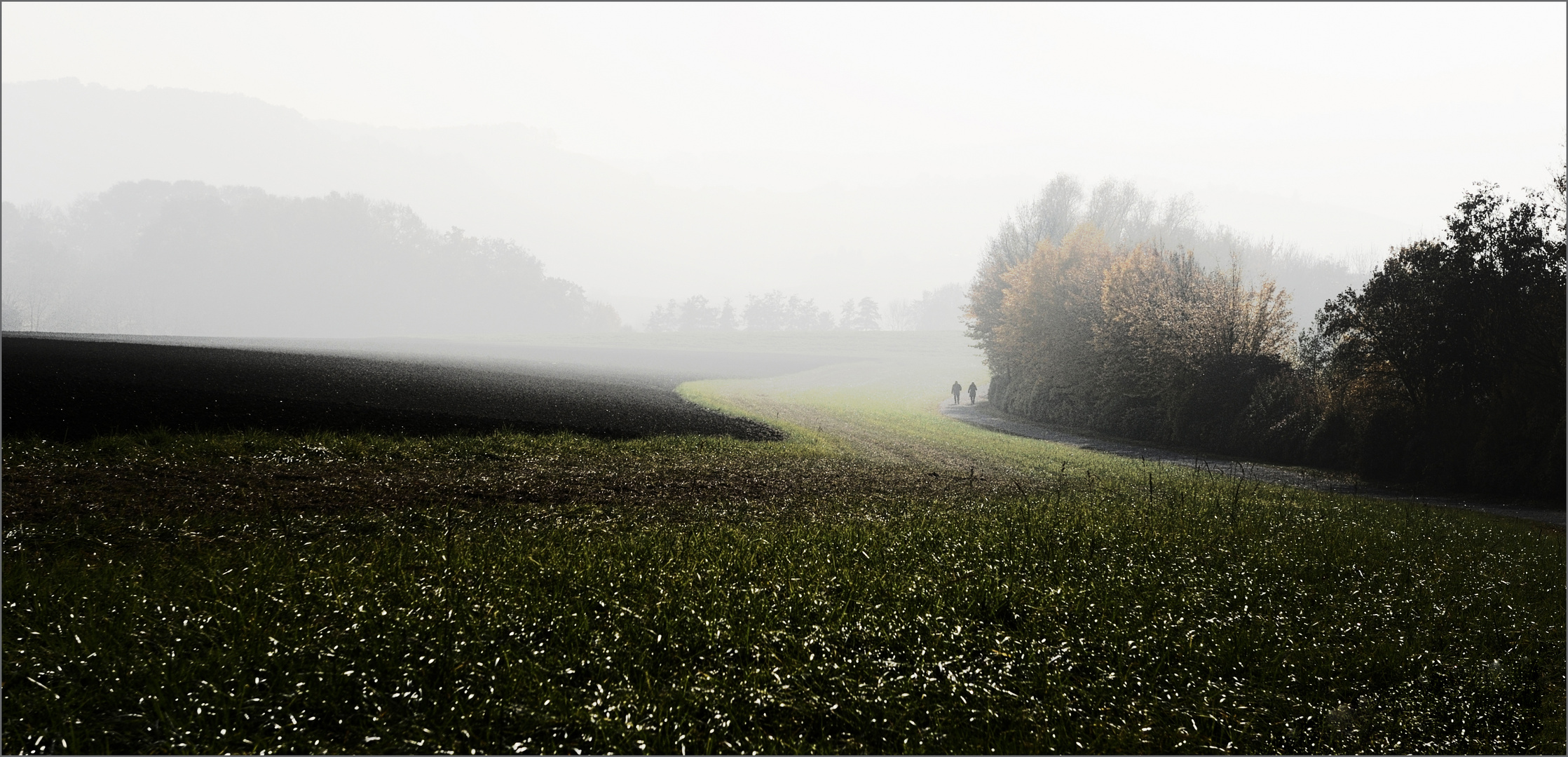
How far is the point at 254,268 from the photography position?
143875mm

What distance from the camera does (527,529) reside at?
1130cm

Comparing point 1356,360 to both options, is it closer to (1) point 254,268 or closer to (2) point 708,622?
(2) point 708,622

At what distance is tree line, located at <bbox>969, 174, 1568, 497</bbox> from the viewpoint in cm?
2339

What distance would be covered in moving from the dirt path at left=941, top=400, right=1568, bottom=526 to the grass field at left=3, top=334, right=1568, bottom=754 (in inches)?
348

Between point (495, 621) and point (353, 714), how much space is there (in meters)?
1.56

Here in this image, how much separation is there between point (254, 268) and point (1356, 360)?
174 meters

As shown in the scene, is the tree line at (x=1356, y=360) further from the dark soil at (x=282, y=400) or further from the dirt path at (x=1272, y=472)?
the dark soil at (x=282, y=400)

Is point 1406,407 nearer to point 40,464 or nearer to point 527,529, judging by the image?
point 527,529

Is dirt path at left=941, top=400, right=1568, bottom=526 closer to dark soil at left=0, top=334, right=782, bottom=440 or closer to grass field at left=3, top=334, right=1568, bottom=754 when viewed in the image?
grass field at left=3, top=334, right=1568, bottom=754

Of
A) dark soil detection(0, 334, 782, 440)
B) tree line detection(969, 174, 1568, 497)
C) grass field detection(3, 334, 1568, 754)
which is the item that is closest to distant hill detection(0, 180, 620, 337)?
dark soil detection(0, 334, 782, 440)

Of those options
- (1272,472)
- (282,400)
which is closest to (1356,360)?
(1272,472)

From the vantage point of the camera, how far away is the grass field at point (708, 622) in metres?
5.72

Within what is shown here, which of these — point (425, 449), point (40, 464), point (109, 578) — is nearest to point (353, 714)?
point (109, 578)

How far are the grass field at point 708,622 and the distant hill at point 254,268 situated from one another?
13826cm
